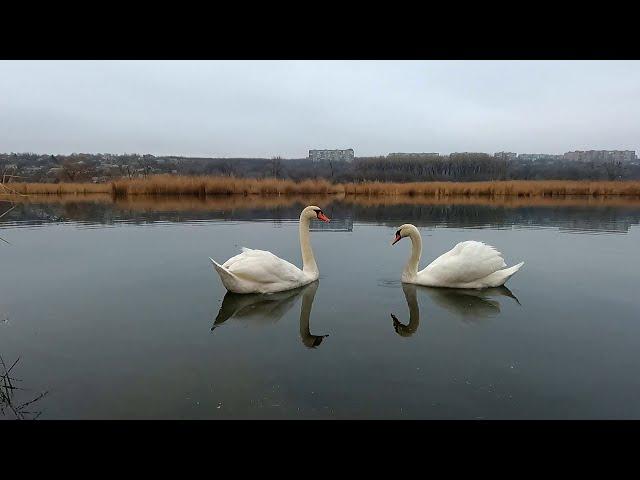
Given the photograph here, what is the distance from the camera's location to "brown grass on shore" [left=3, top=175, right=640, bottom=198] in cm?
2562

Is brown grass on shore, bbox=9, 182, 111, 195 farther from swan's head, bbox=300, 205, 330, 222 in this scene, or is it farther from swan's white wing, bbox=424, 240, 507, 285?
swan's white wing, bbox=424, 240, 507, 285

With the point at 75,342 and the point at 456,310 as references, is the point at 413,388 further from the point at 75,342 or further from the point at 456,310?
the point at 75,342

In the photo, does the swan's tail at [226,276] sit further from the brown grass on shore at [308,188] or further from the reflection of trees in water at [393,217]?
the brown grass on shore at [308,188]

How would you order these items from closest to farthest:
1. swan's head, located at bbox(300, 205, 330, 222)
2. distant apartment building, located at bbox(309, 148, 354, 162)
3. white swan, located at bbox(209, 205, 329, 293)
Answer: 1. white swan, located at bbox(209, 205, 329, 293)
2. swan's head, located at bbox(300, 205, 330, 222)
3. distant apartment building, located at bbox(309, 148, 354, 162)

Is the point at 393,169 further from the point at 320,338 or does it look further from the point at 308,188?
the point at 320,338

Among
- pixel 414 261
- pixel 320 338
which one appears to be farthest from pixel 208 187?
pixel 320 338

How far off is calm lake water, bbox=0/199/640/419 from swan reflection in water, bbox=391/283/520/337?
0.03m

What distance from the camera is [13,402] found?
10.1 feet

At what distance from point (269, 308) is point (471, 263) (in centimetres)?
298

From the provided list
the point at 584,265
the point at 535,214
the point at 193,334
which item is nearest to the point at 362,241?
the point at 584,265

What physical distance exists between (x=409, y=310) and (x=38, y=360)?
13.3 feet

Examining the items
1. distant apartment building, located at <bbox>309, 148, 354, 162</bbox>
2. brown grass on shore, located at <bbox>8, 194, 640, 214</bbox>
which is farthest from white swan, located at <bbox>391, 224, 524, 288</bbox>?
distant apartment building, located at <bbox>309, 148, 354, 162</bbox>

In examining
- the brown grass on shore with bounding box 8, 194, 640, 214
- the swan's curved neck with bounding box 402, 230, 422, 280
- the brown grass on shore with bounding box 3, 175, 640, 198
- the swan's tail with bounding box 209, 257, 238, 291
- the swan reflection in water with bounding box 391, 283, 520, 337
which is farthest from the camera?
the brown grass on shore with bounding box 3, 175, 640, 198
